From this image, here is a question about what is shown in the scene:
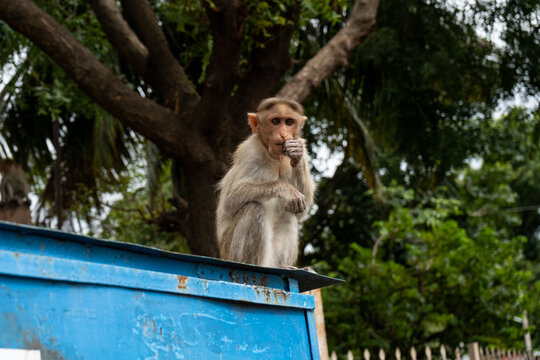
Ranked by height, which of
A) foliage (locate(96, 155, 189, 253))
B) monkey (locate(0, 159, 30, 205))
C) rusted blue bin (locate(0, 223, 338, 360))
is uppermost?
foliage (locate(96, 155, 189, 253))

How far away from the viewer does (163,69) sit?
7.34m

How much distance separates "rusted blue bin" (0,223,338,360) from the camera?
6.34ft

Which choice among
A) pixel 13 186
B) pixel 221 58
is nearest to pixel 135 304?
pixel 221 58

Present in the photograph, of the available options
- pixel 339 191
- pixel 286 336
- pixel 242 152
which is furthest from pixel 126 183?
pixel 286 336

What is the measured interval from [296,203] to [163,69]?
363 cm

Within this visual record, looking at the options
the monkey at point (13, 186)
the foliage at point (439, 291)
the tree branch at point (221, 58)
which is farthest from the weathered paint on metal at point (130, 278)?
the foliage at point (439, 291)

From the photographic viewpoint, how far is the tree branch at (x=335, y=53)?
707cm

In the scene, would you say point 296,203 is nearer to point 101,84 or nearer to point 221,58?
point 221,58

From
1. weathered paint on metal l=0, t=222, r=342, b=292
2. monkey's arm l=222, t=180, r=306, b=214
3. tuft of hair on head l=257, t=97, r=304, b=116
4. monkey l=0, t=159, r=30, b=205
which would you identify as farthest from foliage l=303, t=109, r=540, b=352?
weathered paint on metal l=0, t=222, r=342, b=292

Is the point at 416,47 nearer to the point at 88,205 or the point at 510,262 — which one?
the point at 510,262

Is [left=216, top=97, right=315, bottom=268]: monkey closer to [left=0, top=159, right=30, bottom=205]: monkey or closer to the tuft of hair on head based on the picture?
the tuft of hair on head

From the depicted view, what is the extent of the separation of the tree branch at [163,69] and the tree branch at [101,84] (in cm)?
61

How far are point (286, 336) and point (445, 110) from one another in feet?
23.1

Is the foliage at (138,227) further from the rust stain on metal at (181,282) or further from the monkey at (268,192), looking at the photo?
the rust stain on metal at (181,282)
